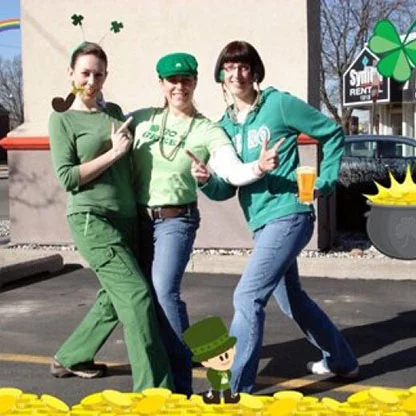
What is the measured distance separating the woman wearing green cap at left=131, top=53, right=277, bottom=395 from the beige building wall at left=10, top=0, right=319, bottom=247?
16.3ft

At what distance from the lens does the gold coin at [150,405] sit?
7.86 ft

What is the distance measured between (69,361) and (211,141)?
5.42ft

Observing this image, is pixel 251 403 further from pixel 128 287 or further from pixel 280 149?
pixel 280 149

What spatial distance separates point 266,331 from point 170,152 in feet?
7.83

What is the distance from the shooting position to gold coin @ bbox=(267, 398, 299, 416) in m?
2.35

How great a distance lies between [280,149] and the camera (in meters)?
3.78

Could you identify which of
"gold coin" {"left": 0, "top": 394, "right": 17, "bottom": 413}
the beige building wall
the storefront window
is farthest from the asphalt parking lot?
the storefront window

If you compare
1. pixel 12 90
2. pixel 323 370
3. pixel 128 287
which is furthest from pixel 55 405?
pixel 12 90

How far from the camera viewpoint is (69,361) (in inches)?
176

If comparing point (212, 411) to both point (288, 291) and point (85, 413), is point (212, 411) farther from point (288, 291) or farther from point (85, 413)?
point (288, 291)

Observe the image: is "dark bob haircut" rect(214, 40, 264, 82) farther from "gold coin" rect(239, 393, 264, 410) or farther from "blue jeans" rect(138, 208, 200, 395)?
"gold coin" rect(239, 393, 264, 410)

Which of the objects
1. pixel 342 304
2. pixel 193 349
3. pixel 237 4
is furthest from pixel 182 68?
pixel 237 4

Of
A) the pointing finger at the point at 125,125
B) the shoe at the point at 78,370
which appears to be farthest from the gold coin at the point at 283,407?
the shoe at the point at 78,370

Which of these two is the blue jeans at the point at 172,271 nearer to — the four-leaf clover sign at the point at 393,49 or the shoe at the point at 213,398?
the shoe at the point at 213,398
